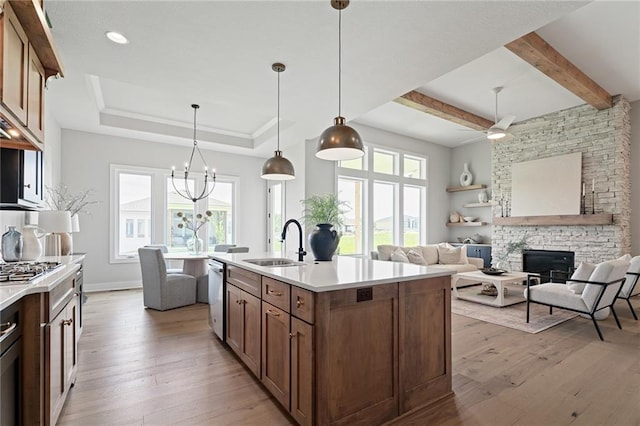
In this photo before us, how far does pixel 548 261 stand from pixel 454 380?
5304 mm

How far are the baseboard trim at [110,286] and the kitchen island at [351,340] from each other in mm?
4749

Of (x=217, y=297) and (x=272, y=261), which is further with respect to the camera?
(x=217, y=297)

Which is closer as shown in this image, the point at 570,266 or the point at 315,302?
the point at 315,302

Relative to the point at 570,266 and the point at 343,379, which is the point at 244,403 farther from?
the point at 570,266

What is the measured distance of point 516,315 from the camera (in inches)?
166

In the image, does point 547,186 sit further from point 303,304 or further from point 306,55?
point 303,304

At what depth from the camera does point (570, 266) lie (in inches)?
240

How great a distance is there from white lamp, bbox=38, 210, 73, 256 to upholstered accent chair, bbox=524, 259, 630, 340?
17.4 feet

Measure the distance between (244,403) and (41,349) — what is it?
122 centimetres

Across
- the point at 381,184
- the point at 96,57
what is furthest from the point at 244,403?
the point at 381,184

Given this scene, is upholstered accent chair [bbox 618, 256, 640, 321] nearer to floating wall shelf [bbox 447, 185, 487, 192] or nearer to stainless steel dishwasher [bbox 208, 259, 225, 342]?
floating wall shelf [bbox 447, 185, 487, 192]

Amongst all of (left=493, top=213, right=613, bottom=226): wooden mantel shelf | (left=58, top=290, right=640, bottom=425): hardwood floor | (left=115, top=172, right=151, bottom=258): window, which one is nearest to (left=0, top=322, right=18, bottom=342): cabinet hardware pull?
(left=58, top=290, right=640, bottom=425): hardwood floor

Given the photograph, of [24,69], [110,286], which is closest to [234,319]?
[24,69]

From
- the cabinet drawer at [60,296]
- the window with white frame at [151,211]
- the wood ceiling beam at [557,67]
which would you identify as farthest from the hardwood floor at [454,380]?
the wood ceiling beam at [557,67]
